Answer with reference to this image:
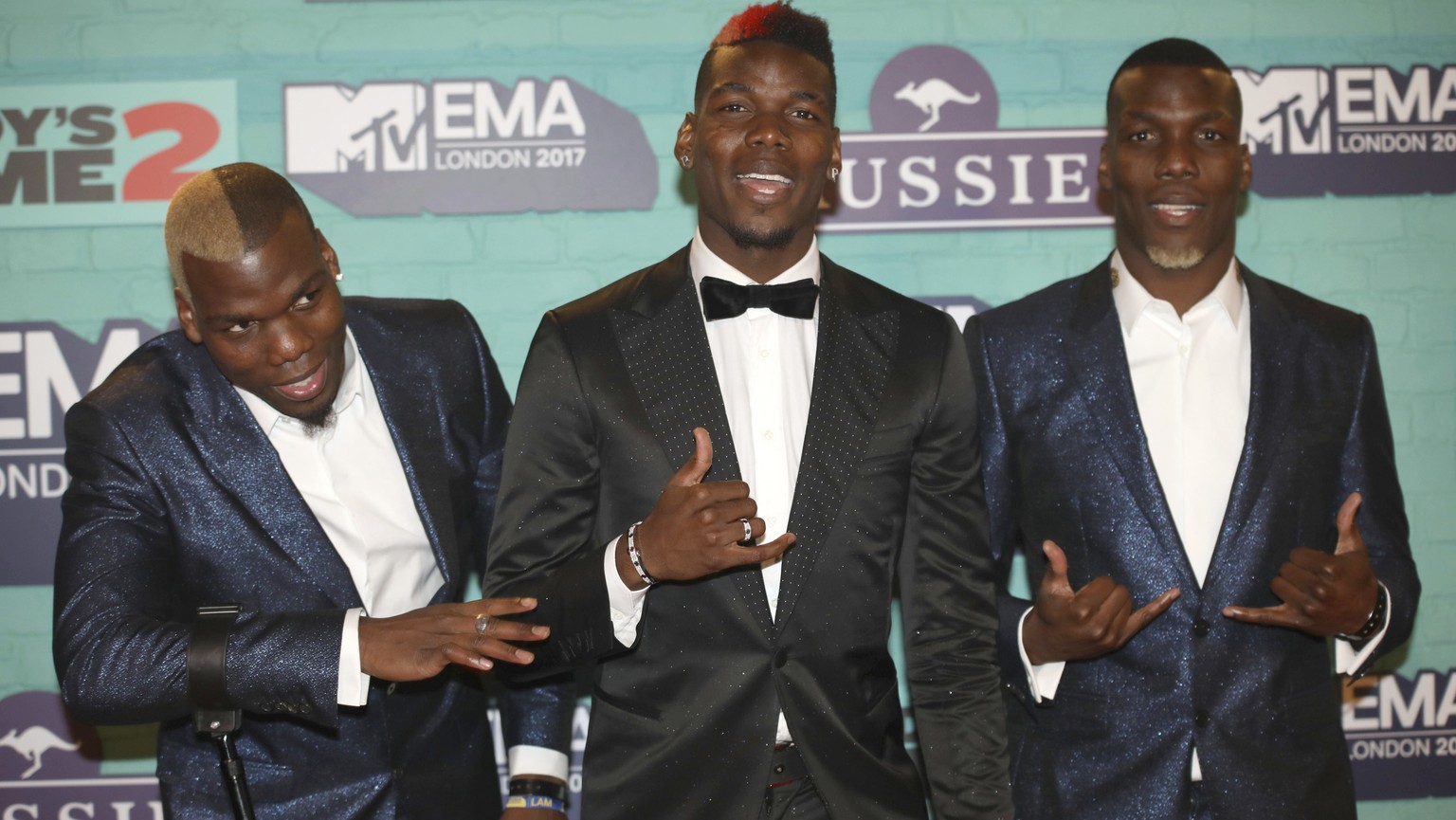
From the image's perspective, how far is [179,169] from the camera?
3104 millimetres

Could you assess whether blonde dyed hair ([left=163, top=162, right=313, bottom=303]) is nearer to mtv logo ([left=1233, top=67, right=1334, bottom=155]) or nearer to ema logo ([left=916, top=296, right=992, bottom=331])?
ema logo ([left=916, top=296, right=992, bottom=331])

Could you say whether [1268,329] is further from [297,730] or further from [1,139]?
[1,139]

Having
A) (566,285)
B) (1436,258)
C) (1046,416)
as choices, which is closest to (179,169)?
(566,285)

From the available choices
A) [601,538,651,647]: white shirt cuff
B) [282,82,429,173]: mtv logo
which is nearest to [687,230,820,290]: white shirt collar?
[601,538,651,647]: white shirt cuff

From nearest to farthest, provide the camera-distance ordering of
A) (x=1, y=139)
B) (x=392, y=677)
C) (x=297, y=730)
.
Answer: (x=392, y=677) → (x=297, y=730) → (x=1, y=139)

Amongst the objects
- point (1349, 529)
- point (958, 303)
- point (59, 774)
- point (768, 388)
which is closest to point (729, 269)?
point (768, 388)

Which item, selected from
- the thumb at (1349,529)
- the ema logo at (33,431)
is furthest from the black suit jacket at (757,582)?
the ema logo at (33,431)

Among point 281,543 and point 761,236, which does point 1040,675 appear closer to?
point 761,236

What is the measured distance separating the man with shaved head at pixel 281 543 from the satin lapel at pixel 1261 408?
51.0 inches

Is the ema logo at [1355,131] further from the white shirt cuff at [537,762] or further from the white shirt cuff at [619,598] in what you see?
the white shirt cuff at [537,762]

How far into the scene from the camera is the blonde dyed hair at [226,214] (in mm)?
2164

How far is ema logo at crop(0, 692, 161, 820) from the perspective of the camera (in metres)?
3.13

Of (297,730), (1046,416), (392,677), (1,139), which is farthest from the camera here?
(1,139)

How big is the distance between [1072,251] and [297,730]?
7.06 ft
